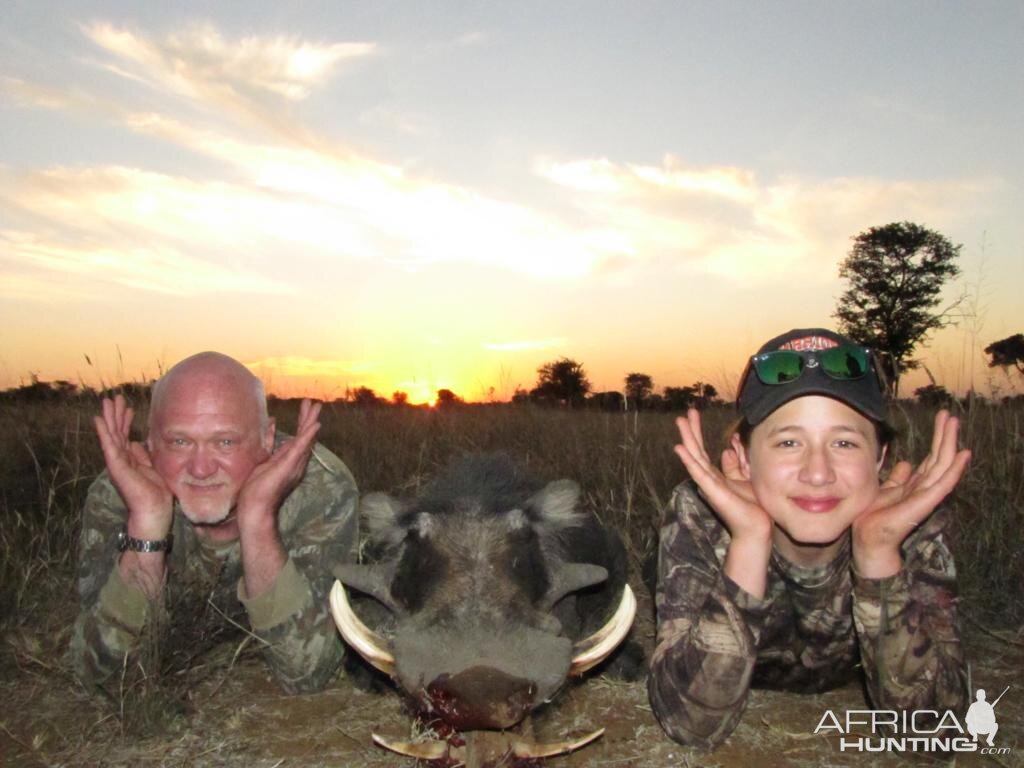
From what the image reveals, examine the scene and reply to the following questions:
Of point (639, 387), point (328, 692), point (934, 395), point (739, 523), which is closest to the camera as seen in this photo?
point (739, 523)

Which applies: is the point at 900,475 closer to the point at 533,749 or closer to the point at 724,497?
the point at 724,497

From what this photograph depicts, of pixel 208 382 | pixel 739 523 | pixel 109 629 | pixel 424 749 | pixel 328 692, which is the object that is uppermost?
pixel 208 382

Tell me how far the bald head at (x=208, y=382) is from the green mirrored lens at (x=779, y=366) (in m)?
2.03

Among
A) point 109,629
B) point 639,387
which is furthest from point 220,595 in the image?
point 639,387

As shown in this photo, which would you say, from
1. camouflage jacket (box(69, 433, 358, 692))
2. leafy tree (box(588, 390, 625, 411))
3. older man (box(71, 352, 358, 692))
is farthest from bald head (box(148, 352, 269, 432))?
leafy tree (box(588, 390, 625, 411))

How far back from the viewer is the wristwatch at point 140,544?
3205 millimetres

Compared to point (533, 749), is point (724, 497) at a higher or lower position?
higher

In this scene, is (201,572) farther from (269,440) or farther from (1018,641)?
(1018,641)

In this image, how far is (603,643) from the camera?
2.60 metres

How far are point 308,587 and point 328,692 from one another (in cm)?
43

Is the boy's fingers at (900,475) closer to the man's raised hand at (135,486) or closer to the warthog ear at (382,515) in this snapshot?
the warthog ear at (382,515)

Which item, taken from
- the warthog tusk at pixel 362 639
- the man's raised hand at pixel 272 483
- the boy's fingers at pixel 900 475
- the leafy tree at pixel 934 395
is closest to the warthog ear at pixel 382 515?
the man's raised hand at pixel 272 483

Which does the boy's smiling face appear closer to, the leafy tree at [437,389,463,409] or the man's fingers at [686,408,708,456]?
the man's fingers at [686,408,708,456]

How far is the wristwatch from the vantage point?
126 inches
